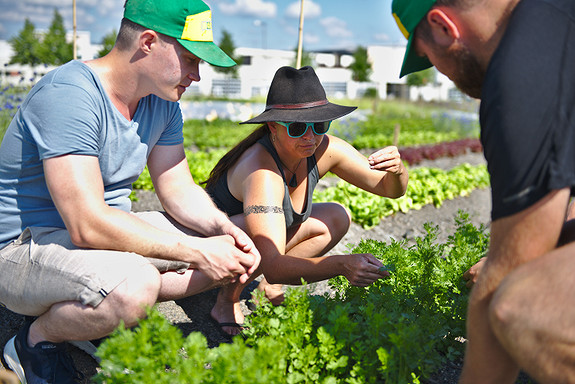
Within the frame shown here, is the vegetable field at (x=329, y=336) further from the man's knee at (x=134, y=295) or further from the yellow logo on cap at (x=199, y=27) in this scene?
the yellow logo on cap at (x=199, y=27)

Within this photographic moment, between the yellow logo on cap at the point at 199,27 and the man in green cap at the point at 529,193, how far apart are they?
124 cm

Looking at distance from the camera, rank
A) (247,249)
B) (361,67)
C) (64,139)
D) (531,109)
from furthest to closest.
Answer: (361,67) → (247,249) → (64,139) → (531,109)

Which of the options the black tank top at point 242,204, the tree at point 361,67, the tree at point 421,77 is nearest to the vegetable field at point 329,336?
the black tank top at point 242,204

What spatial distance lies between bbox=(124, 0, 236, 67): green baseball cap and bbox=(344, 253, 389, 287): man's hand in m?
1.14

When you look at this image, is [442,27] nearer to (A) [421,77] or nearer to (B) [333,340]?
(B) [333,340]

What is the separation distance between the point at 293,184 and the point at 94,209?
4.35 feet

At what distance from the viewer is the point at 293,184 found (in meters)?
3.18

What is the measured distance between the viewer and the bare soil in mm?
2598

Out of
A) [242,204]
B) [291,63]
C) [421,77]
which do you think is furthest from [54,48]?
[242,204]

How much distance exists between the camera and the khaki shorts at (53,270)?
213 centimetres

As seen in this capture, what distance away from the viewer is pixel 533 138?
1.49 meters

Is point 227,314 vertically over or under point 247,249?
under

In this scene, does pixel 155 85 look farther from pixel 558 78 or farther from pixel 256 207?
pixel 558 78

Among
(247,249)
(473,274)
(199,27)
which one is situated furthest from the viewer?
(473,274)
